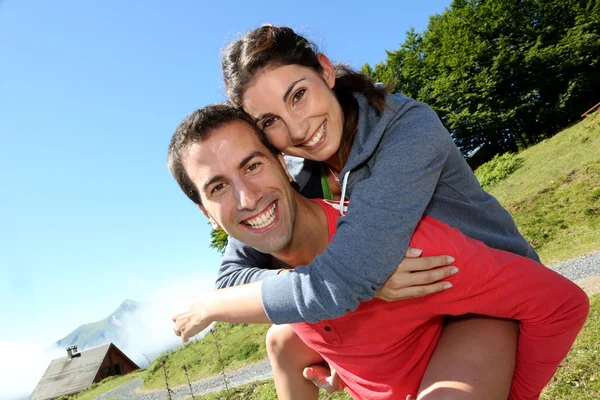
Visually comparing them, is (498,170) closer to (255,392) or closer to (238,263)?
(255,392)

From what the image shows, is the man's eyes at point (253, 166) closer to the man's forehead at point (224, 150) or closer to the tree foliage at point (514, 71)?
the man's forehead at point (224, 150)

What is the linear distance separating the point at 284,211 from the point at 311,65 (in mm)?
1002

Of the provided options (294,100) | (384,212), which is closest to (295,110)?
(294,100)

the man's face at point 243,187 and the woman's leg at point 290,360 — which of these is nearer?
the man's face at point 243,187

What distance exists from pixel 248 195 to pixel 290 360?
4.09 ft

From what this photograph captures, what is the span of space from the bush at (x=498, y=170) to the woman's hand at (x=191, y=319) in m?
21.3

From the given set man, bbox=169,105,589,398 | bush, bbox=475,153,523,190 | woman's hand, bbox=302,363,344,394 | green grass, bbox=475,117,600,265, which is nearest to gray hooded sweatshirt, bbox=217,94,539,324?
man, bbox=169,105,589,398

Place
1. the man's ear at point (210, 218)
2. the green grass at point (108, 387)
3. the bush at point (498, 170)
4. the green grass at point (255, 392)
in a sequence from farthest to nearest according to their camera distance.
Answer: the green grass at point (108, 387) → the bush at point (498, 170) → the green grass at point (255, 392) → the man's ear at point (210, 218)

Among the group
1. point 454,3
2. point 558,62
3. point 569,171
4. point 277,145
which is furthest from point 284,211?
point 454,3

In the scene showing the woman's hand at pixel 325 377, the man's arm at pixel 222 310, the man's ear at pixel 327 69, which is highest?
the man's ear at pixel 327 69

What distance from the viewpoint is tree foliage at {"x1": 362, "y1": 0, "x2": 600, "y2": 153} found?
36.8m

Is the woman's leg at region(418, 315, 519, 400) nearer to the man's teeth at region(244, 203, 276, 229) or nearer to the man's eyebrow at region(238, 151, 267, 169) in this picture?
the man's teeth at region(244, 203, 276, 229)

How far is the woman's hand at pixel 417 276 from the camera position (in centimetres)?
221

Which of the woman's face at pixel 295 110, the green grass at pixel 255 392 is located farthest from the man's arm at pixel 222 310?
the green grass at pixel 255 392
